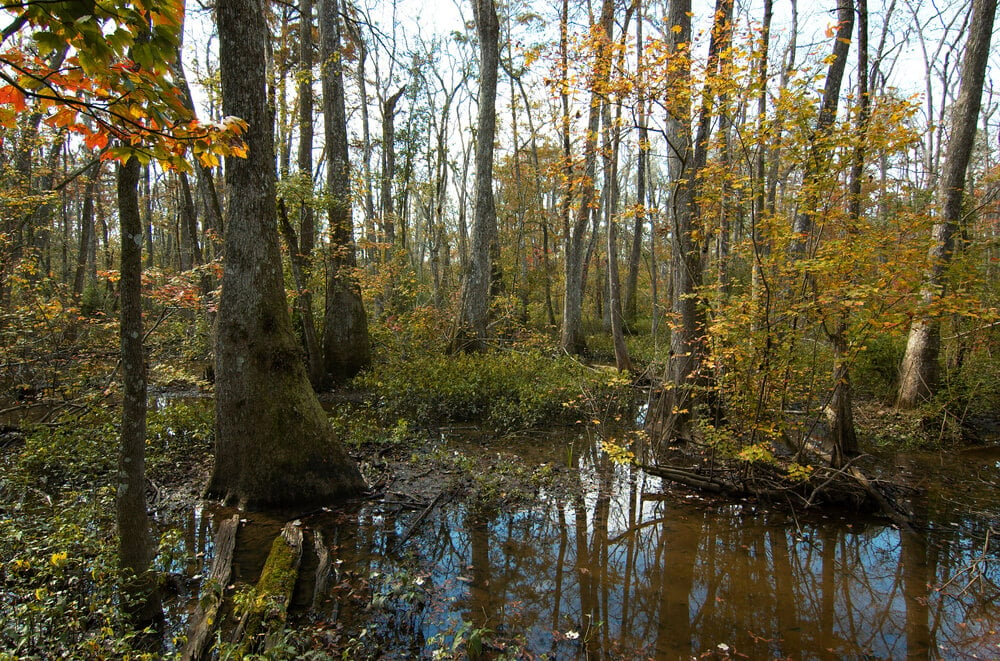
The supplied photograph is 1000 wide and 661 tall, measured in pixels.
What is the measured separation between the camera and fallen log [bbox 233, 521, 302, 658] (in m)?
3.00

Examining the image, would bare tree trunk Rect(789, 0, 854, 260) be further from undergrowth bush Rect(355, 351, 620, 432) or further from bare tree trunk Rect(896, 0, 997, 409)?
undergrowth bush Rect(355, 351, 620, 432)

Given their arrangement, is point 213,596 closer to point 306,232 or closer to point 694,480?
point 694,480

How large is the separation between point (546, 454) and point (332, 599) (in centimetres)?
443

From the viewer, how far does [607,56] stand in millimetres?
6250

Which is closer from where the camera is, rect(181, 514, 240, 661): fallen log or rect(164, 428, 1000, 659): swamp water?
rect(181, 514, 240, 661): fallen log

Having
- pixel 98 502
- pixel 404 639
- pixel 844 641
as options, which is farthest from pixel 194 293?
pixel 844 641

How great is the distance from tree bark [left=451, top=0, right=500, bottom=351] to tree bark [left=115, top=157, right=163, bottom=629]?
854 cm

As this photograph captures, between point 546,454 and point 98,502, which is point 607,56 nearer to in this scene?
point 546,454

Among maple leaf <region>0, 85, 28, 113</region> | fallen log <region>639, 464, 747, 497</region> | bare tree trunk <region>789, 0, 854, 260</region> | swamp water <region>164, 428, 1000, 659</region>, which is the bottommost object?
swamp water <region>164, 428, 1000, 659</region>

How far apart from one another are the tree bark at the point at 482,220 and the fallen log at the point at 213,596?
7.68 meters

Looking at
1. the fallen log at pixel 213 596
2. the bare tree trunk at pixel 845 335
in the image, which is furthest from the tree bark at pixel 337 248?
the bare tree trunk at pixel 845 335

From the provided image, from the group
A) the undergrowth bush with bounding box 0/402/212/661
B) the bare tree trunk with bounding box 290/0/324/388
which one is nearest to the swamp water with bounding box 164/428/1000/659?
the undergrowth bush with bounding box 0/402/212/661

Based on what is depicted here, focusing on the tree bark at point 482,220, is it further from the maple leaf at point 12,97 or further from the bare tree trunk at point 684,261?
the maple leaf at point 12,97

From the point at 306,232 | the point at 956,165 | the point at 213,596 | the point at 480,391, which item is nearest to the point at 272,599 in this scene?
the point at 213,596
